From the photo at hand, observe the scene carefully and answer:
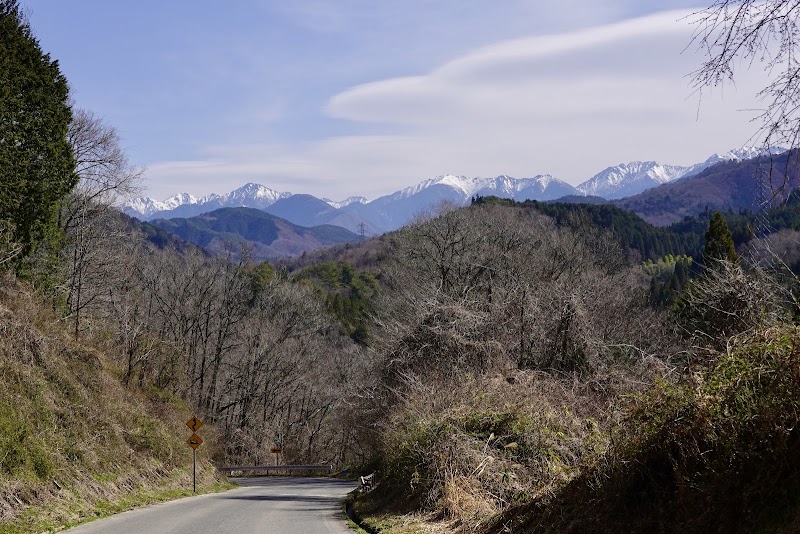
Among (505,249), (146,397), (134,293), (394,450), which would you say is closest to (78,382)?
(146,397)

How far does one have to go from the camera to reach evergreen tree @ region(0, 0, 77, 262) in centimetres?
2322

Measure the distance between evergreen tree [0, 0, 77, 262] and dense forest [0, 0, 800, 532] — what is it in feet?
0.30

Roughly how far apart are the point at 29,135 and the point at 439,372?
1524cm

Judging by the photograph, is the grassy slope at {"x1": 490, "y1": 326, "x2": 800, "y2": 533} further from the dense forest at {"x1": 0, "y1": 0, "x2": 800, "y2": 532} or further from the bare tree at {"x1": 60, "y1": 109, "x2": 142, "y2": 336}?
the bare tree at {"x1": 60, "y1": 109, "x2": 142, "y2": 336}

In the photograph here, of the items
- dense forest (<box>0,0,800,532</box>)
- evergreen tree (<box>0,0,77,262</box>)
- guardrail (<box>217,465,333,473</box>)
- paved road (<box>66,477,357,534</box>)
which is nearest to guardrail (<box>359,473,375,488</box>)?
dense forest (<box>0,0,800,532</box>)

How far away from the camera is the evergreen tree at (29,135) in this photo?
2322 centimetres

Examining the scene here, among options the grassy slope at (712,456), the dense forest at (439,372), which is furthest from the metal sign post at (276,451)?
the grassy slope at (712,456)

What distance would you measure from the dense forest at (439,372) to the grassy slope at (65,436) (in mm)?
92

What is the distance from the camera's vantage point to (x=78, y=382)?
2445cm

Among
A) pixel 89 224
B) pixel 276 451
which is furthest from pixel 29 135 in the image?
pixel 276 451

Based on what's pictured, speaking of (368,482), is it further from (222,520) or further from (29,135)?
(29,135)

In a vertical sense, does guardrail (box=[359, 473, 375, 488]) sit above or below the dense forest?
below

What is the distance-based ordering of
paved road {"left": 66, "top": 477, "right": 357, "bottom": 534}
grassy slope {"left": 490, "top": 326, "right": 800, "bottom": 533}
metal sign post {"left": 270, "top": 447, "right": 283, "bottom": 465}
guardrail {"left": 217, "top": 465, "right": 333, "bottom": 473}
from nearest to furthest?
grassy slope {"left": 490, "top": 326, "right": 800, "bottom": 533}
paved road {"left": 66, "top": 477, "right": 357, "bottom": 534}
guardrail {"left": 217, "top": 465, "right": 333, "bottom": 473}
metal sign post {"left": 270, "top": 447, "right": 283, "bottom": 465}

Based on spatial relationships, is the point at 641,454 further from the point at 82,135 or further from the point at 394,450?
the point at 82,135
